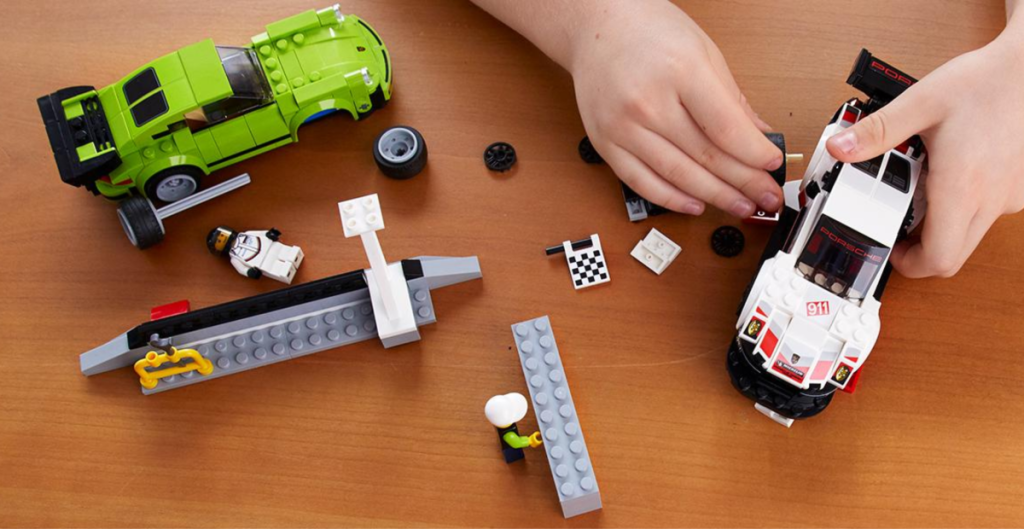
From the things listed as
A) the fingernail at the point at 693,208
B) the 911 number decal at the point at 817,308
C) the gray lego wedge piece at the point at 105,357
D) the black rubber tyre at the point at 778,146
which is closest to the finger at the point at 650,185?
the fingernail at the point at 693,208

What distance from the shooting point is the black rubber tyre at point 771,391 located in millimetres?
933

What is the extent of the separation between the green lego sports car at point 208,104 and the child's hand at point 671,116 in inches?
13.6

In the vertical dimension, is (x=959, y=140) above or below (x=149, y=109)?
below

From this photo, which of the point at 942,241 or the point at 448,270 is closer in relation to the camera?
the point at 942,241

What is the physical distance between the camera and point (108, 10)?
1237 mm

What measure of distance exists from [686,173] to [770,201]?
0.39 feet

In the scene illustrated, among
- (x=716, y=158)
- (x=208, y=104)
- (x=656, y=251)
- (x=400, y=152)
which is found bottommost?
(x=656, y=251)

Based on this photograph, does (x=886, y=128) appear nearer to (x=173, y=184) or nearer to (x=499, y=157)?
(x=499, y=157)

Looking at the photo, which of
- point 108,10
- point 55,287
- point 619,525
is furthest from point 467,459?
point 108,10

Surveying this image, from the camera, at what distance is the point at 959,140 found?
935 mm

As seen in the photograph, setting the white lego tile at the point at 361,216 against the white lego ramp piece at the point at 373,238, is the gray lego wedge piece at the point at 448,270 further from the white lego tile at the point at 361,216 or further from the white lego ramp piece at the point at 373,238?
the white lego tile at the point at 361,216

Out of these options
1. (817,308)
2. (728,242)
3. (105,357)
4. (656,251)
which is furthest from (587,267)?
(105,357)

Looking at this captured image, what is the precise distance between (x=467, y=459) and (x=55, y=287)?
2.18 feet

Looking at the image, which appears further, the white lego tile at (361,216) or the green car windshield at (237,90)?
the green car windshield at (237,90)
